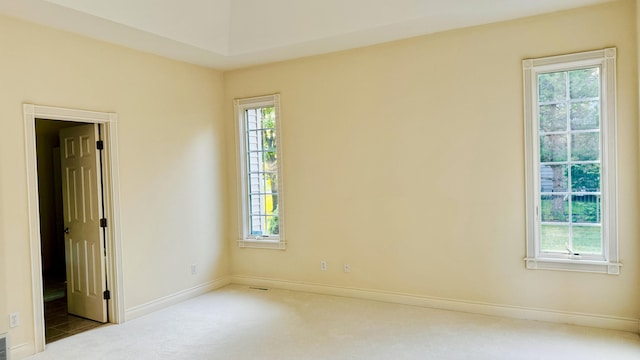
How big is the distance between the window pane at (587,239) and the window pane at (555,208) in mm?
155

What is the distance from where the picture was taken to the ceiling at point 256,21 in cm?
380

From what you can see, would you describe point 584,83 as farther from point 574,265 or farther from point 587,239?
point 574,265

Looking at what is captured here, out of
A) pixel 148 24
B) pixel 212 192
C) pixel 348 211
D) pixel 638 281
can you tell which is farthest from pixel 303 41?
pixel 638 281

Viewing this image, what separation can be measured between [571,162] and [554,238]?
76 centimetres

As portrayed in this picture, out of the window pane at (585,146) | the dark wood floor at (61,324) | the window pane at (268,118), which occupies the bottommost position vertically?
the dark wood floor at (61,324)

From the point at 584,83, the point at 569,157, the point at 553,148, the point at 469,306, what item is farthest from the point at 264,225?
the point at 584,83

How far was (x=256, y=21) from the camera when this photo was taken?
484cm

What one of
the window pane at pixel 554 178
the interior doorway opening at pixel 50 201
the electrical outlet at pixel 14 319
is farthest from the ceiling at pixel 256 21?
the interior doorway opening at pixel 50 201

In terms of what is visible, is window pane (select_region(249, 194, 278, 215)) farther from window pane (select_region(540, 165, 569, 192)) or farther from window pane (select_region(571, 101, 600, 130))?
window pane (select_region(571, 101, 600, 130))

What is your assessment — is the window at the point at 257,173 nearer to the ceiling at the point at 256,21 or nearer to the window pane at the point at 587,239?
the ceiling at the point at 256,21

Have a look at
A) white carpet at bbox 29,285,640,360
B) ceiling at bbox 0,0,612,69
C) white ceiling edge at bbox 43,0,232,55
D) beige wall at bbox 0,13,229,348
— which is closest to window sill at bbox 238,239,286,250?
beige wall at bbox 0,13,229,348

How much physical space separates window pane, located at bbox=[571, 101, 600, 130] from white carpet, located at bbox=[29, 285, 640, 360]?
1.89 m

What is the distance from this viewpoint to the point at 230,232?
6.05 meters

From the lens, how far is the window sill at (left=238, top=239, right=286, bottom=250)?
5.62 meters
